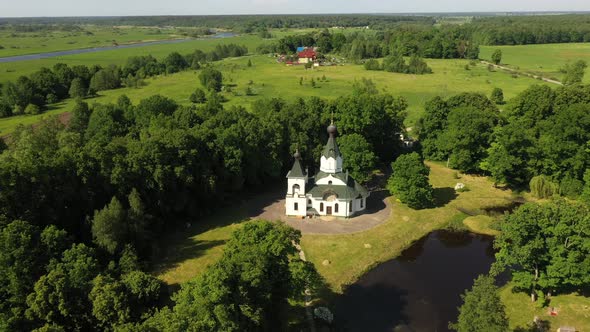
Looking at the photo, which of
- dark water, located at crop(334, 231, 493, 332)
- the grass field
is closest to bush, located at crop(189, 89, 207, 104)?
the grass field

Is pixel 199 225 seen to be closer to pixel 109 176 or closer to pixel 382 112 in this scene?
pixel 109 176

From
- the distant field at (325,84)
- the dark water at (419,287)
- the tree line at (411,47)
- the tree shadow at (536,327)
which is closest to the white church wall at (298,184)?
the dark water at (419,287)

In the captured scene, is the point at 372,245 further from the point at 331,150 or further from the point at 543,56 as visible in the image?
the point at 543,56

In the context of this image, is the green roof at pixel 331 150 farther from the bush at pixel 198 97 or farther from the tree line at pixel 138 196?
the bush at pixel 198 97

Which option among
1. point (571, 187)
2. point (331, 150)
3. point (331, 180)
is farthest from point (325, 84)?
point (571, 187)

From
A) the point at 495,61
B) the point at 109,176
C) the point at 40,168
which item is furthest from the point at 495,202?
the point at 495,61

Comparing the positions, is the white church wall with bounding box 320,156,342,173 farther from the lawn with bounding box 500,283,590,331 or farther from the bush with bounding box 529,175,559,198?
the bush with bounding box 529,175,559,198

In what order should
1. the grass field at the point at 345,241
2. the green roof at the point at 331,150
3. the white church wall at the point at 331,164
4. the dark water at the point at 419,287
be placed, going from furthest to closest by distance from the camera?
the white church wall at the point at 331,164, the green roof at the point at 331,150, the grass field at the point at 345,241, the dark water at the point at 419,287
